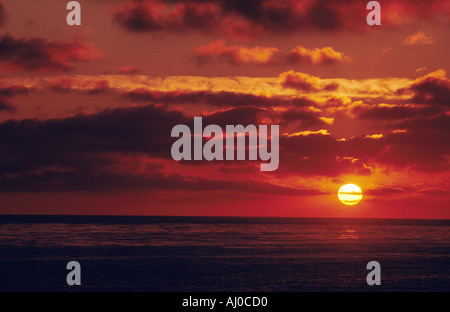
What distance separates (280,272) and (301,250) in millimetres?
32276

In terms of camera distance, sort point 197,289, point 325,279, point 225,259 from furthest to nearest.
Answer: point 225,259 < point 325,279 < point 197,289

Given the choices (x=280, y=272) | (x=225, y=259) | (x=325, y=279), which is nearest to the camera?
(x=325, y=279)

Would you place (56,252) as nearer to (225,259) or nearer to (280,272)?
(225,259)

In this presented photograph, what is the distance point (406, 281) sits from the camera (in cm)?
5619
